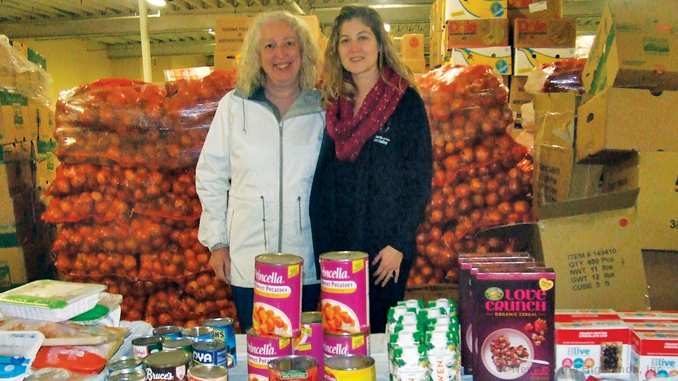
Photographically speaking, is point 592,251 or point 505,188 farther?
point 505,188

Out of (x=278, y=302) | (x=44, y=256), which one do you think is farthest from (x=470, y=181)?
(x=44, y=256)

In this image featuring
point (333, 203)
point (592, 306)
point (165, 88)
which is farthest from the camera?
point (165, 88)

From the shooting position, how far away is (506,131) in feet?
9.13

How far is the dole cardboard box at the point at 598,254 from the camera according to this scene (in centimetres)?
169

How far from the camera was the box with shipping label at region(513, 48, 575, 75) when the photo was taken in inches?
156

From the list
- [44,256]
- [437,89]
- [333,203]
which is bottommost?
[44,256]

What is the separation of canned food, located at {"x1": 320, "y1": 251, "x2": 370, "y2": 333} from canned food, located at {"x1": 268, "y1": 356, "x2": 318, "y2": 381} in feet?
0.43

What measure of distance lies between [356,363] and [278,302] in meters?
0.20

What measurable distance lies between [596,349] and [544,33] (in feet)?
11.1

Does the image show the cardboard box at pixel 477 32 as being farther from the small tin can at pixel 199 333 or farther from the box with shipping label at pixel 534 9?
the small tin can at pixel 199 333

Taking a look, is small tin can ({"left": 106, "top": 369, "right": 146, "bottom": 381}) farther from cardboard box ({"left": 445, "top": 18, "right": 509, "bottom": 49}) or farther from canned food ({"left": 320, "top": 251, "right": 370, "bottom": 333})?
cardboard box ({"left": 445, "top": 18, "right": 509, "bottom": 49})

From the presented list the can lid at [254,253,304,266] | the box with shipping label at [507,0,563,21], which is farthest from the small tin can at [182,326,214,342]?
the box with shipping label at [507,0,563,21]

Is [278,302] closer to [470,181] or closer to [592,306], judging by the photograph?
[592,306]

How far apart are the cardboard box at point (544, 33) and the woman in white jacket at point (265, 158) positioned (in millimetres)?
2434
